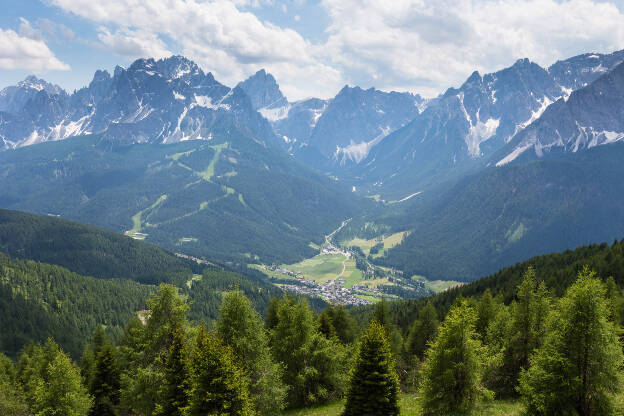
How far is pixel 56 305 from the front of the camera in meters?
167

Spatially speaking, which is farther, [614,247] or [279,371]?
[614,247]

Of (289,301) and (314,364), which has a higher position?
(289,301)

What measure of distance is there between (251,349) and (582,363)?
2833 centimetres

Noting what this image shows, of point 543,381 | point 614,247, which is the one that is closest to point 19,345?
point 543,381

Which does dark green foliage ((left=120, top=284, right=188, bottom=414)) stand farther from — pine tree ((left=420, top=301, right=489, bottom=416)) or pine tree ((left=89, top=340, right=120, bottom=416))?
pine tree ((left=420, top=301, right=489, bottom=416))

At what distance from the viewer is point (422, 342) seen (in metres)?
73.4

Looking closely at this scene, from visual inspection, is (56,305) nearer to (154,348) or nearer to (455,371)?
(154,348)

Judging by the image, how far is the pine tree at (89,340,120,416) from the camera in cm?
5281

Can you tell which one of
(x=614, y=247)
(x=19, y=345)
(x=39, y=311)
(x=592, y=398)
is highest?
(x=614, y=247)

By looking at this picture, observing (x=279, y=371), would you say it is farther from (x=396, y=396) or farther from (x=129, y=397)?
(x=129, y=397)

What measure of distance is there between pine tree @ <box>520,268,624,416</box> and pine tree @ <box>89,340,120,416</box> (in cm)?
5227

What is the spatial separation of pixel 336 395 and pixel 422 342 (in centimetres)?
3032

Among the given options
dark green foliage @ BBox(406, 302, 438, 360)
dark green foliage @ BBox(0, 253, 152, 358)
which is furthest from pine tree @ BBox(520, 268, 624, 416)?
dark green foliage @ BBox(0, 253, 152, 358)

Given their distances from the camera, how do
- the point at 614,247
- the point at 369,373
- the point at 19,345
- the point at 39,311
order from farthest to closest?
1. the point at 39,311
2. the point at 19,345
3. the point at 614,247
4. the point at 369,373
